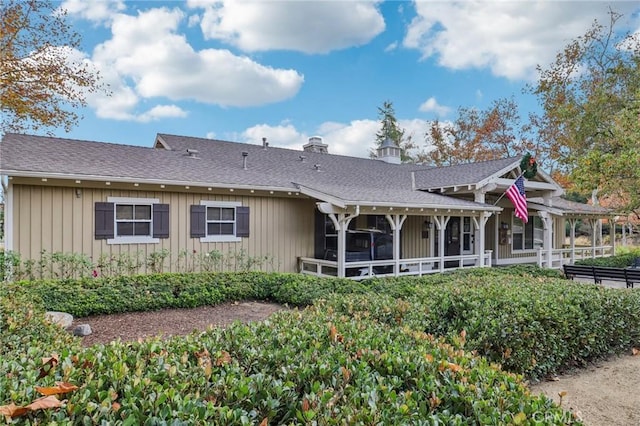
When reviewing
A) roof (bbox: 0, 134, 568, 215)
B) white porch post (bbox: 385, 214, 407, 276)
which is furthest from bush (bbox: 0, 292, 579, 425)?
white porch post (bbox: 385, 214, 407, 276)

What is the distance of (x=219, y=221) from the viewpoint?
36.2 ft

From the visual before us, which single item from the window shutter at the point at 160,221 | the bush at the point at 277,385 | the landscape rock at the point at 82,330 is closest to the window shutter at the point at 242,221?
the window shutter at the point at 160,221

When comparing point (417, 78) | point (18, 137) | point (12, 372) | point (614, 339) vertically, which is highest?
point (417, 78)

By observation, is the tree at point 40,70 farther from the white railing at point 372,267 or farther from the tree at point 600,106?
the tree at point 600,106

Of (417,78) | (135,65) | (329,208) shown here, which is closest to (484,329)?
(329,208)

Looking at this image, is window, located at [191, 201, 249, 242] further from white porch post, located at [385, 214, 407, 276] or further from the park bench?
the park bench

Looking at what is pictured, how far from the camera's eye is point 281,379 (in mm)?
2438

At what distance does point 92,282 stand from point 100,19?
719 centimetres

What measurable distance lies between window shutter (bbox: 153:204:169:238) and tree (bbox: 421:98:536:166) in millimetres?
25172

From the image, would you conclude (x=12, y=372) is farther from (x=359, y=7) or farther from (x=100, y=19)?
(x=100, y=19)

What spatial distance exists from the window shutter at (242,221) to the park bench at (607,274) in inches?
398

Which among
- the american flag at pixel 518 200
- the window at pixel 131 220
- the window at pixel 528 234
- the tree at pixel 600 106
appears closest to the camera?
the window at pixel 131 220

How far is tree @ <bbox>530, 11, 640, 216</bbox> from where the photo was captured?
15.2m

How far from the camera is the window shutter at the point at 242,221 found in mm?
11266
